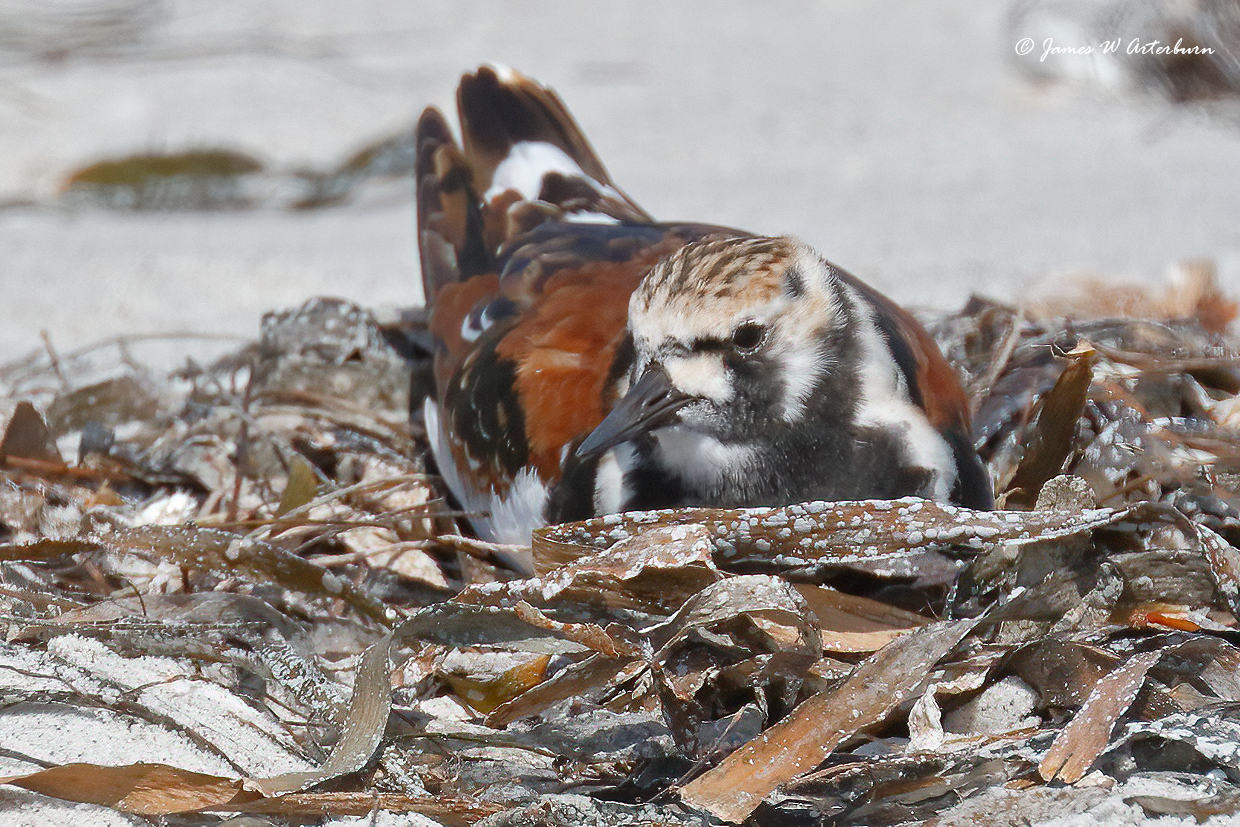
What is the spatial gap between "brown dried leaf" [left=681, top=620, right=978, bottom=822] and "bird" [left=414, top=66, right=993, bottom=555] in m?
0.30

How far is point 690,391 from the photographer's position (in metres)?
1.61

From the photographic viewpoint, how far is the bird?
5.30 feet

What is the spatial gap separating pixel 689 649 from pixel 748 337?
42cm

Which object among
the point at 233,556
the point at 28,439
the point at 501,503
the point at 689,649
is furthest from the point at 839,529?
the point at 28,439

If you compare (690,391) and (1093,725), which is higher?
(690,391)

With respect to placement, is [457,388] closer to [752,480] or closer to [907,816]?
[752,480]

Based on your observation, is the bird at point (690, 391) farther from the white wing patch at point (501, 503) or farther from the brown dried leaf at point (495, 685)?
the brown dried leaf at point (495, 685)

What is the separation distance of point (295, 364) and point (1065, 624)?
5.04 feet

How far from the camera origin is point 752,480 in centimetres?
163

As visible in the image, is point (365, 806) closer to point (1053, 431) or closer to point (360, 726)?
point (360, 726)

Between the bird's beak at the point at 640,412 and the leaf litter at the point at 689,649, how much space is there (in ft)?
0.35

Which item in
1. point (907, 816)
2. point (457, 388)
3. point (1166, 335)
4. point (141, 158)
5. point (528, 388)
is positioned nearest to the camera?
point (907, 816)

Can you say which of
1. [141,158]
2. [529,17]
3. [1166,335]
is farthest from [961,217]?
[529,17]

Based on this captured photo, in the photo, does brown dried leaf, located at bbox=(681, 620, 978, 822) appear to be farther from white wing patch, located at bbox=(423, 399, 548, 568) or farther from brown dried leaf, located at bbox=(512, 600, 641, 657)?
white wing patch, located at bbox=(423, 399, 548, 568)
